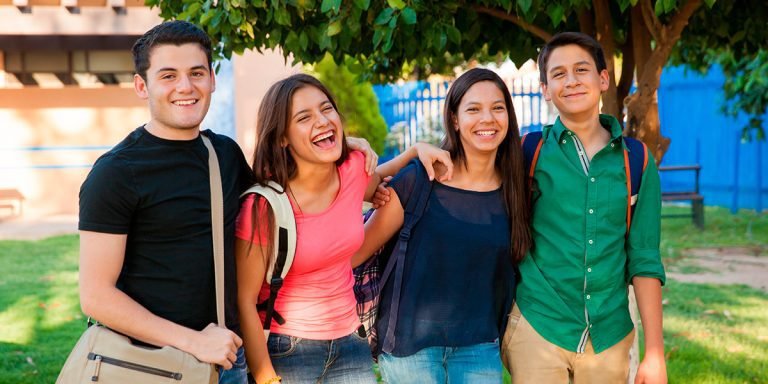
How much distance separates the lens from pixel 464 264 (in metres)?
3.26

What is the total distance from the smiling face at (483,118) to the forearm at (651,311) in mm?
745

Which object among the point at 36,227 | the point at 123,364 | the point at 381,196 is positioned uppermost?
the point at 381,196

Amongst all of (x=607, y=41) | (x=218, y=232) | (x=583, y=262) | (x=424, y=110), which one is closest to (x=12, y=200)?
(x=424, y=110)

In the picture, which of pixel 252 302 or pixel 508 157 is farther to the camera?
pixel 508 157

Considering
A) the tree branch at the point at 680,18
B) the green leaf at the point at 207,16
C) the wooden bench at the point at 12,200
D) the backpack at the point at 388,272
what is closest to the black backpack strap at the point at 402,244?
the backpack at the point at 388,272

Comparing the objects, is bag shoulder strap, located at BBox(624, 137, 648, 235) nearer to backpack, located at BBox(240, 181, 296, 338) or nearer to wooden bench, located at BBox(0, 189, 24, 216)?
backpack, located at BBox(240, 181, 296, 338)

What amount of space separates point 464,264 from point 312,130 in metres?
0.74

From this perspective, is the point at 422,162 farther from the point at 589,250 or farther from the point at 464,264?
the point at 589,250

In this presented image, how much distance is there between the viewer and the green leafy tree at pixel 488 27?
3682 mm

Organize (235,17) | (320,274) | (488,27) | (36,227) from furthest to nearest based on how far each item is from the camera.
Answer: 1. (36,227)
2. (488,27)
3. (235,17)
4. (320,274)

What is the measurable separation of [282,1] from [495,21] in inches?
51.6

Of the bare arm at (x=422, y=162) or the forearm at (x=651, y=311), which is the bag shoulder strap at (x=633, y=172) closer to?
the forearm at (x=651, y=311)

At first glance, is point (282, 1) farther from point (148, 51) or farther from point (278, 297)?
point (278, 297)

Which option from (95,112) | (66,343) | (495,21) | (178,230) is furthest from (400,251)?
(95,112)
